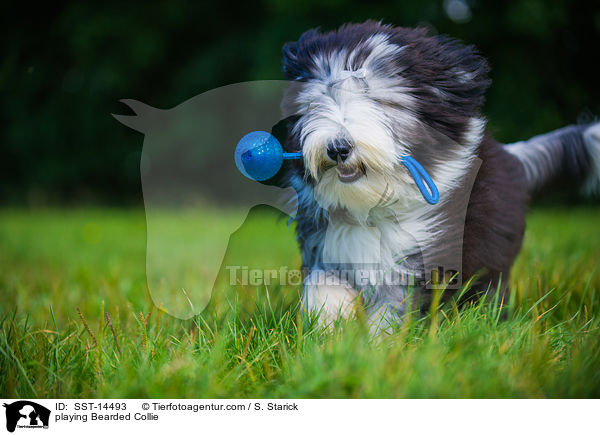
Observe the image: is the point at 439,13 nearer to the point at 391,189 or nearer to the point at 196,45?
the point at 196,45

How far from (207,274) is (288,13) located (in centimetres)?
592

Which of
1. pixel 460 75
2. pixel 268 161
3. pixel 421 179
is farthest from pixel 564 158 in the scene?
pixel 268 161

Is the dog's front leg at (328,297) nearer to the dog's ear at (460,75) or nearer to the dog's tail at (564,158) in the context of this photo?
the dog's ear at (460,75)

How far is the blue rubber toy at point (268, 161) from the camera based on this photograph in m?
1.95

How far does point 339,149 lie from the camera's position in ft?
6.00

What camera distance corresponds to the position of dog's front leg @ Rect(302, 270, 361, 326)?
6.58ft

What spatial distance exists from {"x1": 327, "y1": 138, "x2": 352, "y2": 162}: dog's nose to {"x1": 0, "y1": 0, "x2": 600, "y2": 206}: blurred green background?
4.19 m

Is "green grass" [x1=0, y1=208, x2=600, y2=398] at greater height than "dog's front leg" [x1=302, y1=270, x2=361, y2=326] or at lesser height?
lesser

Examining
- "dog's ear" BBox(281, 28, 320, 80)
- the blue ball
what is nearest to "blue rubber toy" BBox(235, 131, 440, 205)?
the blue ball
